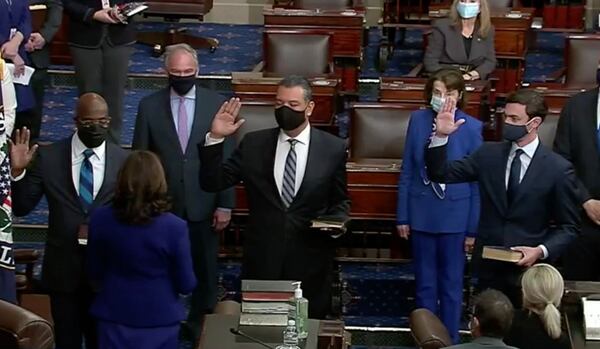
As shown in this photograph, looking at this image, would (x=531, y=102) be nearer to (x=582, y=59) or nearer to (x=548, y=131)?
(x=548, y=131)

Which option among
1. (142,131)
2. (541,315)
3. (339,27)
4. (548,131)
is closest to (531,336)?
(541,315)

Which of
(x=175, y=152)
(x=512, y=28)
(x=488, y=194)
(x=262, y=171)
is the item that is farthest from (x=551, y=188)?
(x=512, y=28)

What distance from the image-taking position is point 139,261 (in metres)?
5.08

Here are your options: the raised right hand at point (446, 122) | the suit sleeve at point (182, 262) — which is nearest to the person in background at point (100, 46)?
the raised right hand at point (446, 122)

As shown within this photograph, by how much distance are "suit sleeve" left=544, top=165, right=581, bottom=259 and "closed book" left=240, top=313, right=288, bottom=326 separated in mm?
1321

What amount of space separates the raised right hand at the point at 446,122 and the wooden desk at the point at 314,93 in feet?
7.50

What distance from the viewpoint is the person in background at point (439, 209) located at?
6.29 meters

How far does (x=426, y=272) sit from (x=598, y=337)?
142 cm

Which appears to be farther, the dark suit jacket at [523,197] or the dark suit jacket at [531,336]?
the dark suit jacket at [523,197]

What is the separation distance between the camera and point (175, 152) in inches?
249

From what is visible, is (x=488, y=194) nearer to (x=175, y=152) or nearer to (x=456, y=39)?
(x=175, y=152)

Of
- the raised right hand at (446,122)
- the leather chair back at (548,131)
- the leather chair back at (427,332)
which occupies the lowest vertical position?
the leather chair back at (427,332)

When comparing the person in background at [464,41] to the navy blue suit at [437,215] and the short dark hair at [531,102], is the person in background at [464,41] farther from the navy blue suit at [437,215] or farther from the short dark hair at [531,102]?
the short dark hair at [531,102]

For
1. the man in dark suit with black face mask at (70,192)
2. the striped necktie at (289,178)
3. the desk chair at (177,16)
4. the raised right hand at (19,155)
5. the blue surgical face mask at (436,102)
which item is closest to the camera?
→ the raised right hand at (19,155)
